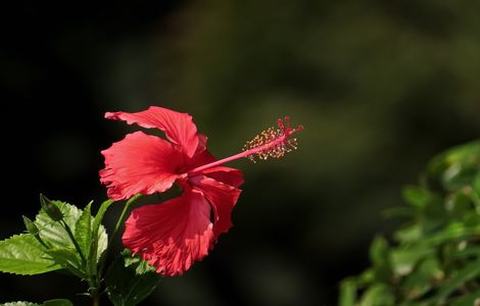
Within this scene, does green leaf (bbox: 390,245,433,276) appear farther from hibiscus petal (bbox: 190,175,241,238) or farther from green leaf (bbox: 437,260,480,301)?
hibiscus petal (bbox: 190,175,241,238)

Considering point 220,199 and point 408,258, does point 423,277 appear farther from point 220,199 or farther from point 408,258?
point 220,199

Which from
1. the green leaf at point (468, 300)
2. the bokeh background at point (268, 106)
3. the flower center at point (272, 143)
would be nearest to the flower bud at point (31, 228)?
the flower center at point (272, 143)

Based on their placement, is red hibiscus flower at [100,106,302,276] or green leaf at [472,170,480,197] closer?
red hibiscus flower at [100,106,302,276]

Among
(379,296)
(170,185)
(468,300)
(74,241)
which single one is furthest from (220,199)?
(379,296)

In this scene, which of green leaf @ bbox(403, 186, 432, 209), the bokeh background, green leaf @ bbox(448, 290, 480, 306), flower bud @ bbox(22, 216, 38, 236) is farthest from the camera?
the bokeh background

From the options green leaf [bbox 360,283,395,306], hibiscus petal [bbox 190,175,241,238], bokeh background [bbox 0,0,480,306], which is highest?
bokeh background [bbox 0,0,480,306]

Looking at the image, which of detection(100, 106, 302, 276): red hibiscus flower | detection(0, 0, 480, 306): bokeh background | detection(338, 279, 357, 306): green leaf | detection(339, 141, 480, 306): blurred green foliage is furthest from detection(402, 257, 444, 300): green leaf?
detection(0, 0, 480, 306): bokeh background
